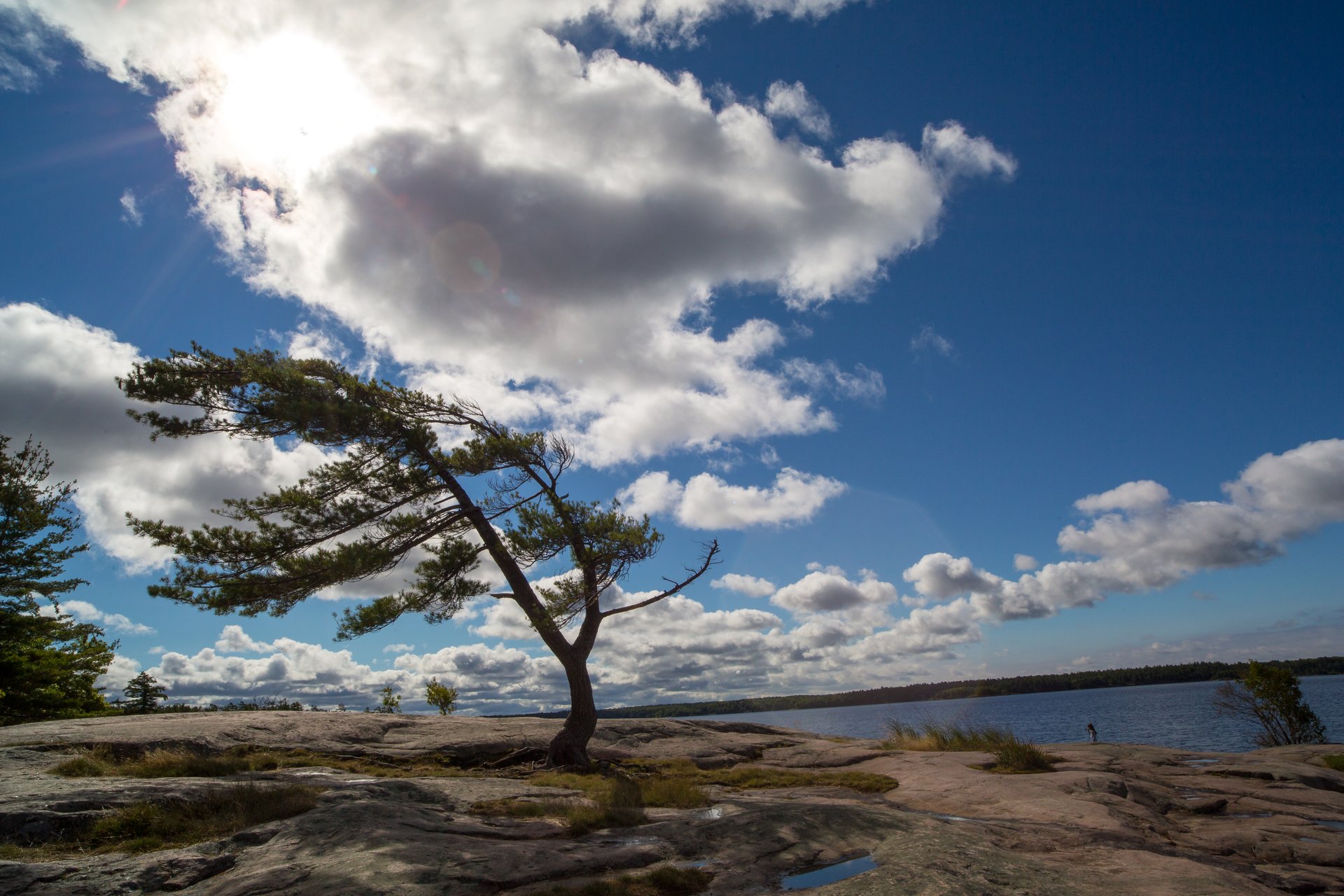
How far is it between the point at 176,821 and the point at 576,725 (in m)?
8.60

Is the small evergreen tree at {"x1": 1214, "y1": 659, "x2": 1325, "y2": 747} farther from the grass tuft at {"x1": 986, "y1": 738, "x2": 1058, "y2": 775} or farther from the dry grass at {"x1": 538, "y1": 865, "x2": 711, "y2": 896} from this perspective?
the dry grass at {"x1": 538, "y1": 865, "x2": 711, "y2": 896}

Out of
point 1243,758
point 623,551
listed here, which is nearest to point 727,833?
point 623,551

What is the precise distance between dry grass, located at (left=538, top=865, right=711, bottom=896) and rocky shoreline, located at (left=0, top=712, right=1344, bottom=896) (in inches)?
7.6

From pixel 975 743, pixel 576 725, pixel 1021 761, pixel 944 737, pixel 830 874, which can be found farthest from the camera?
pixel 944 737

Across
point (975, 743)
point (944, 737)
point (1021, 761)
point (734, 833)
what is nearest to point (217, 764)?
point (734, 833)

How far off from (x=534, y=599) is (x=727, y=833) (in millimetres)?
8740

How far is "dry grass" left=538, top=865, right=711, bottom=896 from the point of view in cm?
559

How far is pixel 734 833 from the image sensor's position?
7449mm

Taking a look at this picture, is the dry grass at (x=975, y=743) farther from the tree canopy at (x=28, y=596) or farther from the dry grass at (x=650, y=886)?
the tree canopy at (x=28, y=596)

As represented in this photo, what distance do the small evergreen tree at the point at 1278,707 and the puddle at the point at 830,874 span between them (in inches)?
1261

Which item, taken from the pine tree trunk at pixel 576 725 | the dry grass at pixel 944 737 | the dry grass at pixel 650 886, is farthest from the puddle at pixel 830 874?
the dry grass at pixel 944 737

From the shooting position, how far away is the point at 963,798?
10.8 m

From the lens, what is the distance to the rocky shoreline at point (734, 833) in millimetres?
5695

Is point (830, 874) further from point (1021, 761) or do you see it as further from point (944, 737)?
point (944, 737)
